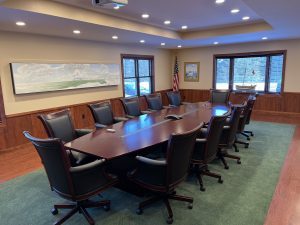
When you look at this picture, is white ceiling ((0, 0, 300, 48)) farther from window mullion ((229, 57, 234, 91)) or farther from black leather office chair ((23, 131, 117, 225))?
window mullion ((229, 57, 234, 91))

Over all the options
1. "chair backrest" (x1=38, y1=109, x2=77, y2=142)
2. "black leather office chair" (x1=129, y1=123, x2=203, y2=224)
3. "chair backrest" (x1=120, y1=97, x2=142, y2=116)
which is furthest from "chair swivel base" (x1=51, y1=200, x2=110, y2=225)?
"chair backrest" (x1=120, y1=97, x2=142, y2=116)

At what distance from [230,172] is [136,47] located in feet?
18.2

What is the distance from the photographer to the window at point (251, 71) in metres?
7.49

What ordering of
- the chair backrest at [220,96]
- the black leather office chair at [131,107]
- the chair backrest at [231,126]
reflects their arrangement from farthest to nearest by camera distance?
the chair backrest at [220,96]
the black leather office chair at [131,107]
the chair backrest at [231,126]

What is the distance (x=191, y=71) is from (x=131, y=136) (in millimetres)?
6806

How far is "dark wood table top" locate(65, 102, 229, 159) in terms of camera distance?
8.13 feet

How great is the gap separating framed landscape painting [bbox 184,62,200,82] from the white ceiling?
9.49 feet

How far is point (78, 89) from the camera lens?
19.6 ft

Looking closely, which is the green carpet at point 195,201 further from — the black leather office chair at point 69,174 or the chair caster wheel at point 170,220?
the black leather office chair at point 69,174

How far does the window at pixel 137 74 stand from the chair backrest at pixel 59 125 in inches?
163

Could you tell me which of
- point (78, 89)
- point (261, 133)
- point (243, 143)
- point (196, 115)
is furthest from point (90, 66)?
point (261, 133)

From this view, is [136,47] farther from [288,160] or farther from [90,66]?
[288,160]

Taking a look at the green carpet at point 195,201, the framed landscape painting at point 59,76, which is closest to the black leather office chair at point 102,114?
the green carpet at point 195,201

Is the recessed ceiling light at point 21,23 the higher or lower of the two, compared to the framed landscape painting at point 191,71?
higher
